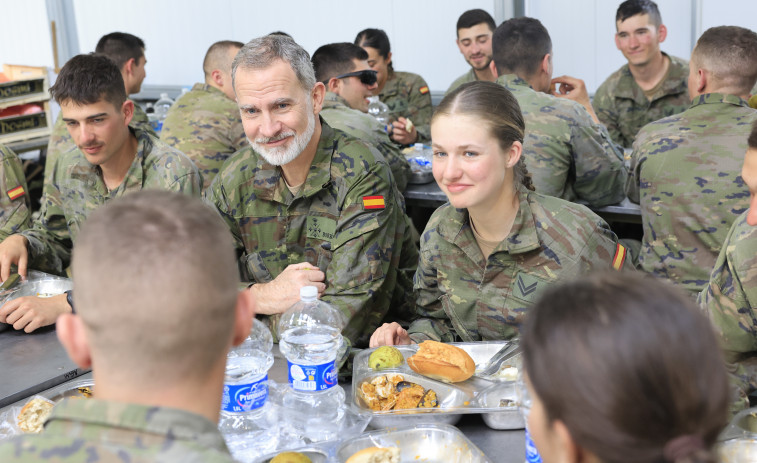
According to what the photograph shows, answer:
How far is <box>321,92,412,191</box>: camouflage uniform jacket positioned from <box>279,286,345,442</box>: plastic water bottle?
6.34 feet

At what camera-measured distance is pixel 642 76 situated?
5.27 m

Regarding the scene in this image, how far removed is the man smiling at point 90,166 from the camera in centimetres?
310

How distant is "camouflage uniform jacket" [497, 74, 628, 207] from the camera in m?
3.70

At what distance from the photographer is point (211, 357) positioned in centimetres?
117

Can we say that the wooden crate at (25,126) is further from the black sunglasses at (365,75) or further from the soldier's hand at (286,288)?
the soldier's hand at (286,288)

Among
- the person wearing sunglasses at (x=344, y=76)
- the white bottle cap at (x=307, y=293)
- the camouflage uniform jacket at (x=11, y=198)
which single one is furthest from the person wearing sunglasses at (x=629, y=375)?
the person wearing sunglasses at (x=344, y=76)

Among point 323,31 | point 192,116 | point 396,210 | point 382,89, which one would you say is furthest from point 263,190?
point 323,31

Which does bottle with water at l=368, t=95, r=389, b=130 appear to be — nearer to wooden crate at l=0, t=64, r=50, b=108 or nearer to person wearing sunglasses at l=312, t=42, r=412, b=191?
person wearing sunglasses at l=312, t=42, r=412, b=191

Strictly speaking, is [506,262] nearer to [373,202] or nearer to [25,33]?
[373,202]

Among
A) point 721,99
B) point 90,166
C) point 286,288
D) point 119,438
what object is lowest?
A: point 286,288

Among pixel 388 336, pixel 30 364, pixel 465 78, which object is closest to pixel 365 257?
pixel 388 336

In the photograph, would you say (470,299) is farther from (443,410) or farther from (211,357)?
(211,357)

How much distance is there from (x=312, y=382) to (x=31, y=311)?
1.28 meters

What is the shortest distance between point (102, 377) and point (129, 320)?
12 centimetres
